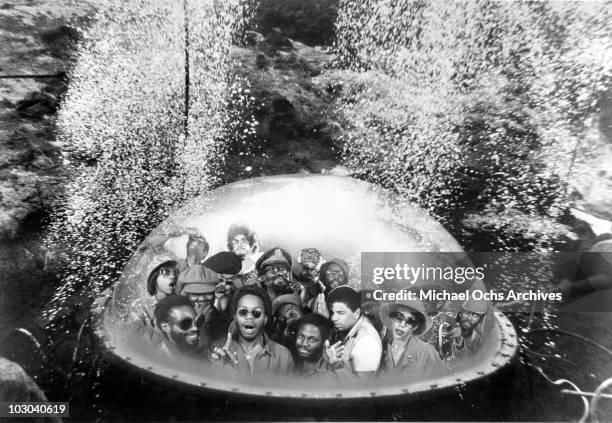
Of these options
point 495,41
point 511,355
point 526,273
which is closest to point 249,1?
point 495,41

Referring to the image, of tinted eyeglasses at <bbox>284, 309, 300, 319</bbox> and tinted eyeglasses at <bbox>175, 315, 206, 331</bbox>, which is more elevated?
tinted eyeglasses at <bbox>284, 309, 300, 319</bbox>

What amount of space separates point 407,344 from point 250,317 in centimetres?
87

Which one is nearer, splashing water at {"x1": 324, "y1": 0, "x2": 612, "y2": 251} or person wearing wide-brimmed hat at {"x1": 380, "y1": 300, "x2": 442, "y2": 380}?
person wearing wide-brimmed hat at {"x1": 380, "y1": 300, "x2": 442, "y2": 380}

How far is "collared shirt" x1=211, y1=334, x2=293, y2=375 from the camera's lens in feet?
8.15

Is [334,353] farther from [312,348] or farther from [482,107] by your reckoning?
[482,107]

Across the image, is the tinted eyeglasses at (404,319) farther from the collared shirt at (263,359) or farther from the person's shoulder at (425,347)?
the collared shirt at (263,359)

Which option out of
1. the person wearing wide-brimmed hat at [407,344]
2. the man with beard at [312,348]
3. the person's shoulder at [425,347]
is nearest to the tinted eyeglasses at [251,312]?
the man with beard at [312,348]

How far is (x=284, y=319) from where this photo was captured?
2.55m

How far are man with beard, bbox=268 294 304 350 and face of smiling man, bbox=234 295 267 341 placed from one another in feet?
0.22

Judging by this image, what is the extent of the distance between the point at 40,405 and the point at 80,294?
2.04 ft

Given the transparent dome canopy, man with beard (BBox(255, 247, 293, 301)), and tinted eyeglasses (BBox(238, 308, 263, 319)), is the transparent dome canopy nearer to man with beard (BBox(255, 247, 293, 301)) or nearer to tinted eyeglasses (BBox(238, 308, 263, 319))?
man with beard (BBox(255, 247, 293, 301))

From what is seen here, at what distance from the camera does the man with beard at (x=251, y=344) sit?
8.16 feet

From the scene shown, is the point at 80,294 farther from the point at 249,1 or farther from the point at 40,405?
the point at 249,1

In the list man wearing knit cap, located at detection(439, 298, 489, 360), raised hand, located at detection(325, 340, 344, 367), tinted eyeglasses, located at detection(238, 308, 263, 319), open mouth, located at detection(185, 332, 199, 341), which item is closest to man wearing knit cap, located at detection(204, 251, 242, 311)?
tinted eyeglasses, located at detection(238, 308, 263, 319)
